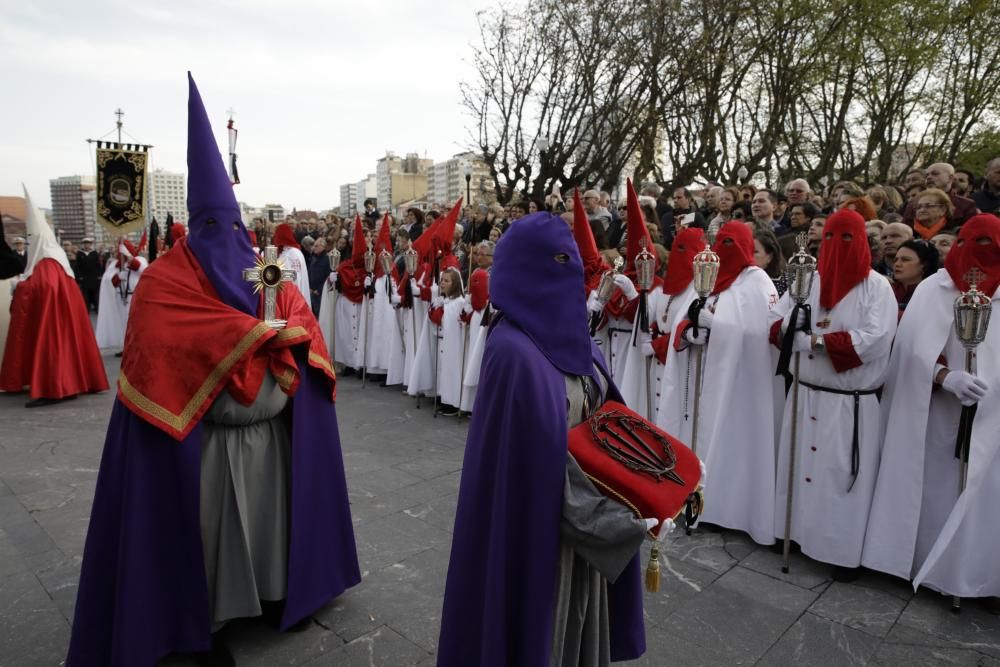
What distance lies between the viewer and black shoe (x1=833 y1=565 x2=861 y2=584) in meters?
4.61

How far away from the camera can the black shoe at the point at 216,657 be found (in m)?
3.50

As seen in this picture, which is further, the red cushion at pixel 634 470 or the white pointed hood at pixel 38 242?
the white pointed hood at pixel 38 242

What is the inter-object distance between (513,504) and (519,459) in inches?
6.8

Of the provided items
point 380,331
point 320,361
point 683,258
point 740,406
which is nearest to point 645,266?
point 683,258

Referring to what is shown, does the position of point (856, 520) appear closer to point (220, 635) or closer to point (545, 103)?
point (220, 635)

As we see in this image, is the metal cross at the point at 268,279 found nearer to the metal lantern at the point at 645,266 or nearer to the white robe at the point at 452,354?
the metal lantern at the point at 645,266

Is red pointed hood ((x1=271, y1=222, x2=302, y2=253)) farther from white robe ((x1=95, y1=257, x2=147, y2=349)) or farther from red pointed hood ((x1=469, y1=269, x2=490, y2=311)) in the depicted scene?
white robe ((x1=95, y1=257, x2=147, y2=349))

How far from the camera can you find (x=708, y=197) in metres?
10.6

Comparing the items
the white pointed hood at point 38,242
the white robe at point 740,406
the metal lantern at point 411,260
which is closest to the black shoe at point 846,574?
the white robe at point 740,406

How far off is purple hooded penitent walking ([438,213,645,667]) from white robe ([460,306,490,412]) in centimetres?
572

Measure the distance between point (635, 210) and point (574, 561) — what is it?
3706 millimetres

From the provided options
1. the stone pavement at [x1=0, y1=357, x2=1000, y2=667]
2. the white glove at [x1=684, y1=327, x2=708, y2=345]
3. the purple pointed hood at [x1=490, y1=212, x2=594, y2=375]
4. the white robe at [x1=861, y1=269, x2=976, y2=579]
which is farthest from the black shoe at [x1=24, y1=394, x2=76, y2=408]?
the white robe at [x1=861, y1=269, x2=976, y2=579]

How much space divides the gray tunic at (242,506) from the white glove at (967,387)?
4.10 meters

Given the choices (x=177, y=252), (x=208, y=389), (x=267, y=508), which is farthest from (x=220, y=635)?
(x=177, y=252)
